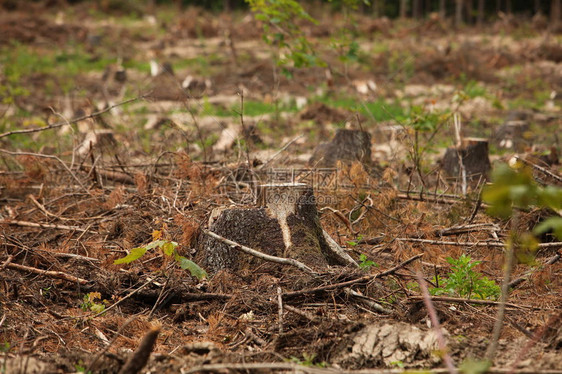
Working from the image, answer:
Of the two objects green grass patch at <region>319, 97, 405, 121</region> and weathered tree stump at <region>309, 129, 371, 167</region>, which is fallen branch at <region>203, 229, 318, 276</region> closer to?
weathered tree stump at <region>309, 129, 371, 167</region>

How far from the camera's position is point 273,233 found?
377cm

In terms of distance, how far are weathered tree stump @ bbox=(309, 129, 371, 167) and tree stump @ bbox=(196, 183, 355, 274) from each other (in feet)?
9.94

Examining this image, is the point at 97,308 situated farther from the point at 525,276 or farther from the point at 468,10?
the point at 468,10

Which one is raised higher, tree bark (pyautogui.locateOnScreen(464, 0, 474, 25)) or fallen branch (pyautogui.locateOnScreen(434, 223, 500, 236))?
tree bark (pyautogui.locateOnScreen(464, 0, 474, 25))

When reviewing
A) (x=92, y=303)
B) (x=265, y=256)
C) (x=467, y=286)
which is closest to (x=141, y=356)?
(x=92, y=303)

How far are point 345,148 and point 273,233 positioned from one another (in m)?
3.36

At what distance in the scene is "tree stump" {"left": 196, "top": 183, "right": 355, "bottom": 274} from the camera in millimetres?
3721

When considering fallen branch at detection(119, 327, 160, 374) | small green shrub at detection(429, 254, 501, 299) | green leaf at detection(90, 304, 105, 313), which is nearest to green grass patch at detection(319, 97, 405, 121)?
small green shrub at detection(429, 254, 501, 299)

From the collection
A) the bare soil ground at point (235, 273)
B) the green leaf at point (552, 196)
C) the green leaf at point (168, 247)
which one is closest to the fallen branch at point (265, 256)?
the bare soil ground at point (235, 273)

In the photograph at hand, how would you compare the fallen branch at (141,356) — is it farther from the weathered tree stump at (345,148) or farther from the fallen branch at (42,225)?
the weathered tree stump at (345,148)

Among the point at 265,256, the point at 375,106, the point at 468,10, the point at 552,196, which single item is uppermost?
the point at 552,196

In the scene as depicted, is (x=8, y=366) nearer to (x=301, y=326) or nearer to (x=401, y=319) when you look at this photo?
(x=301, y=326)

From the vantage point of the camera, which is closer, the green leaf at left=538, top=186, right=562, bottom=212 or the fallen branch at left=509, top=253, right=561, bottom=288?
the green leaf at left=538, top=186, right=562, bottom=212

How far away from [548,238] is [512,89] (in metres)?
10.9
